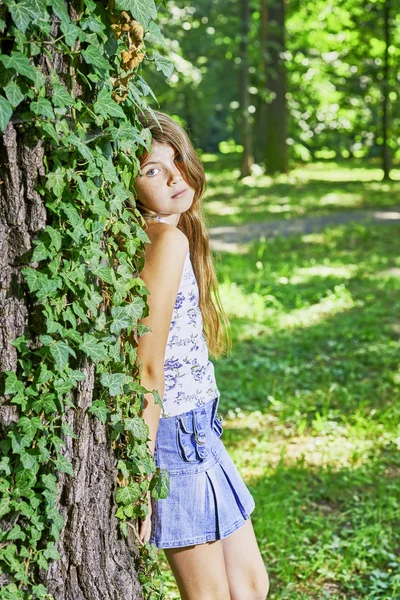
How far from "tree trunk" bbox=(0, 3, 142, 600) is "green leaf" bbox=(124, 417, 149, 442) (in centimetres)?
6

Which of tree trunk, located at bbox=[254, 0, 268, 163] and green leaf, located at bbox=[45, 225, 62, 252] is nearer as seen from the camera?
green leaf, located at bbox=[45, 225, 62, 252]

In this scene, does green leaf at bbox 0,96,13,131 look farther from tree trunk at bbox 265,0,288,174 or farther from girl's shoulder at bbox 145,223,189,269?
tree trunk at bbox 265,0,288,174

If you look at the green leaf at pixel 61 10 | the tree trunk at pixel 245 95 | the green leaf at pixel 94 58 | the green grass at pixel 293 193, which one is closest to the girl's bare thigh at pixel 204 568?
the green leaf at pixel 94 58

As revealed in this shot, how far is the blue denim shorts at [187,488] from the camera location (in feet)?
7.27

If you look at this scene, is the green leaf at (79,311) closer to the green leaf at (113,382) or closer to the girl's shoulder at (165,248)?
the green leaf at (113,382)

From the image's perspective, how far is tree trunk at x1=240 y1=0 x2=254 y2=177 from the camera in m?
19.1

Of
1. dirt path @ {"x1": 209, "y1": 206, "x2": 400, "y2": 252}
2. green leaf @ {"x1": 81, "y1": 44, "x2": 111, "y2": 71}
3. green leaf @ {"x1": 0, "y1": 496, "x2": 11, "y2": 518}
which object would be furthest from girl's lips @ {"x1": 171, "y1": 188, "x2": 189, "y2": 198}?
dirt path @ {"x1": 209, "y1": 206, "x2": 400, "y2": 252}

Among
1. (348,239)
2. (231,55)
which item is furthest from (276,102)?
(348,239)

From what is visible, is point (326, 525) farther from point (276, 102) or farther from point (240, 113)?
point (276, 102)

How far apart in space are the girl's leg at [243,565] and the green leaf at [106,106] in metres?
1.32

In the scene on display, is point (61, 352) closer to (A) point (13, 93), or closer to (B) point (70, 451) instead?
(B) point (70, 451)

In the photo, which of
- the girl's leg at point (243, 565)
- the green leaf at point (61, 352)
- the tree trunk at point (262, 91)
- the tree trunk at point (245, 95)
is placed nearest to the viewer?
the green leaf at point (61, 352)

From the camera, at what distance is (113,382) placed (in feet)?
6.45

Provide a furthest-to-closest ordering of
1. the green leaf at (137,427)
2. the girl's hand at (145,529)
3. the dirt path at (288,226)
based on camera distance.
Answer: the dirt path at (288,226) < the girl's hand at (145,529) < the green leaf at (137,427)
